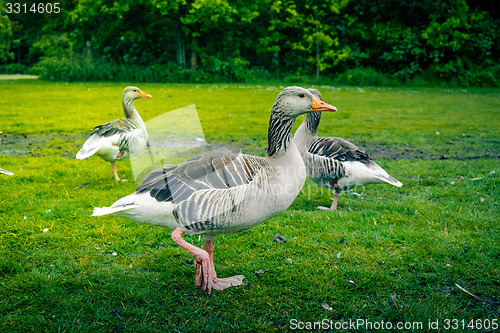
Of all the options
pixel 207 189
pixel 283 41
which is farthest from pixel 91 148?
pixel 283 41

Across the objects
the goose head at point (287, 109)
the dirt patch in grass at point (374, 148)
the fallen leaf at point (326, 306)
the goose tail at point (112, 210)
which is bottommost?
the fallen leaf at point (326, 306)

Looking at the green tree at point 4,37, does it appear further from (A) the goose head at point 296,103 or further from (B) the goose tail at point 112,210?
(A) the goose head at point 296,103

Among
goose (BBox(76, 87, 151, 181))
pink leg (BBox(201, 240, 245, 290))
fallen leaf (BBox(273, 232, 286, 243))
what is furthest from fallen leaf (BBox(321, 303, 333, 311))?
goose (BBox(76, 87, 151, 181))

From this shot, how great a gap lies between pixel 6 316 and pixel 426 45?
26.6 meters

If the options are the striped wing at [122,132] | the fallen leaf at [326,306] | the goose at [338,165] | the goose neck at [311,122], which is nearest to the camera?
the fallen leaf at [326,306]

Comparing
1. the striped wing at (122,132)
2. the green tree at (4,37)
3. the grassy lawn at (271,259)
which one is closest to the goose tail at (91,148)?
the striped wing at (122,132)

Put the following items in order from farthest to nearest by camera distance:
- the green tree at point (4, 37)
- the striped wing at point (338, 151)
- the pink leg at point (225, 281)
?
the green tree at point (4, 37) < the striped wing at point (338, 151) < the pink leg at point (225, 281)

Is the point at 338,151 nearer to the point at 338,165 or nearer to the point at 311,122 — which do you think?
the point at 338,165

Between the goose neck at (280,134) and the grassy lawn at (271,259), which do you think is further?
the goose neck at (280,134)

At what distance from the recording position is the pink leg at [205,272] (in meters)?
3.23

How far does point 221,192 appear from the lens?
3.22 m

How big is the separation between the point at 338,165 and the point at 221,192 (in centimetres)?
263

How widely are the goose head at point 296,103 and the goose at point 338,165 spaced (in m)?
1.97

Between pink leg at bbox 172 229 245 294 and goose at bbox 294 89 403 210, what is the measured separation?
7.69 ft
